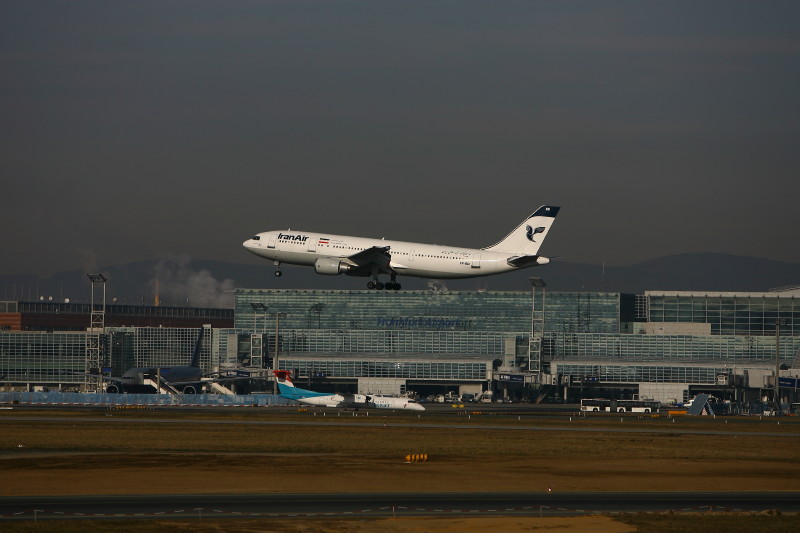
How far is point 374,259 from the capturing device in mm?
108938

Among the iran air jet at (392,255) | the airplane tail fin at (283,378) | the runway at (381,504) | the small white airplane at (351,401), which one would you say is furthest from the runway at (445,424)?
the runway at (381,504)

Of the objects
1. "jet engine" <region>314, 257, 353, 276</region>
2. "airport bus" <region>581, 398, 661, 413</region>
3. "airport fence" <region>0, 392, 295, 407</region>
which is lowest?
"airport bus" <region>581, 398, 661, 413</region>

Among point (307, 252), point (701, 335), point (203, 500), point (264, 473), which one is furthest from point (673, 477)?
point (701, 335)

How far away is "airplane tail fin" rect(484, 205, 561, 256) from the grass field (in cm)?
1636

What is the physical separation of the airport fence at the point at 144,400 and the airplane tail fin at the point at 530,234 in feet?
136

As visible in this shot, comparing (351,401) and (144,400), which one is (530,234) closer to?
(351,401)

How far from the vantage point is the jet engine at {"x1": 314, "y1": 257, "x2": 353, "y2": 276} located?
4269 inches

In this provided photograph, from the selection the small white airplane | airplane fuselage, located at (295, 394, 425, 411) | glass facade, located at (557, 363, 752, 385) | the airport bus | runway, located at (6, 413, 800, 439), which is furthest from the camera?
glass facade, located at (557, 363, 752, 385)

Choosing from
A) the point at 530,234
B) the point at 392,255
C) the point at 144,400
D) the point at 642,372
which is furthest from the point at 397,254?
the point at 642,372

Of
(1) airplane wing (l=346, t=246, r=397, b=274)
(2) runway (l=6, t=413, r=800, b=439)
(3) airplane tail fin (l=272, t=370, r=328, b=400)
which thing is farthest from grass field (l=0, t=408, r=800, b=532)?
(3) airplane tail fin (l=272, t=370, r=328, b=400)

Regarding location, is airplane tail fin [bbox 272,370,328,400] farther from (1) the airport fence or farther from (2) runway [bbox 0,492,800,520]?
(2) runway [bbox 0,492,800,520]

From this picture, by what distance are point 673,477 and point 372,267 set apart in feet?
163

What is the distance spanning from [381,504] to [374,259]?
57733 mm

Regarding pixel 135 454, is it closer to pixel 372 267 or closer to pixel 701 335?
pixel 372 267
